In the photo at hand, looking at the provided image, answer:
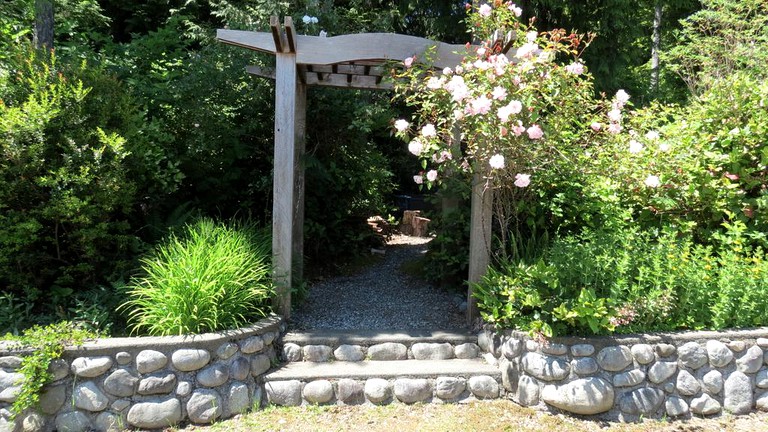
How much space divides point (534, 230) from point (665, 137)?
1.57 metres

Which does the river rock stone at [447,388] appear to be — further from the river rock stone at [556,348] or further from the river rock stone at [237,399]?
the river rock stone at [237,399]

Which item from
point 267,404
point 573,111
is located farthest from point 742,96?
point 267,404

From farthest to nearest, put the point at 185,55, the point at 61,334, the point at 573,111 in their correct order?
1. the point at 185,55
2. the point at 573,111
3. the point at 61,334

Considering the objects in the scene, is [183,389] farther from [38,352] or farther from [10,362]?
[10,362]

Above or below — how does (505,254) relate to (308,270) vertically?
above

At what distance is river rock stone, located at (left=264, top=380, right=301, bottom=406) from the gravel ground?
67 centimetres

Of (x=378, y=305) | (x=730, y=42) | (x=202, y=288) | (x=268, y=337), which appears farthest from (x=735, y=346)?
(x=730, y=42)

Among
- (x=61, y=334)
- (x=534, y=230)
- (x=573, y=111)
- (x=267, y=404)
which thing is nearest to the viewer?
(x=61, y=334)

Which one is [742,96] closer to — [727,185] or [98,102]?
[727,185]

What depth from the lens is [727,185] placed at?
12.9ft

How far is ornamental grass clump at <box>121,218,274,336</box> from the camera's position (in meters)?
3.27

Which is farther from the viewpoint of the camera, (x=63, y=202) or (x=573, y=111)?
(x=573, y=111)

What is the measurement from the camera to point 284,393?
334 centimetres

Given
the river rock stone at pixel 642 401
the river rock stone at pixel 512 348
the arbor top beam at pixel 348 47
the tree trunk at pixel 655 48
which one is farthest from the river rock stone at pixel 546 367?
the tree trunk at pixel 655 48
